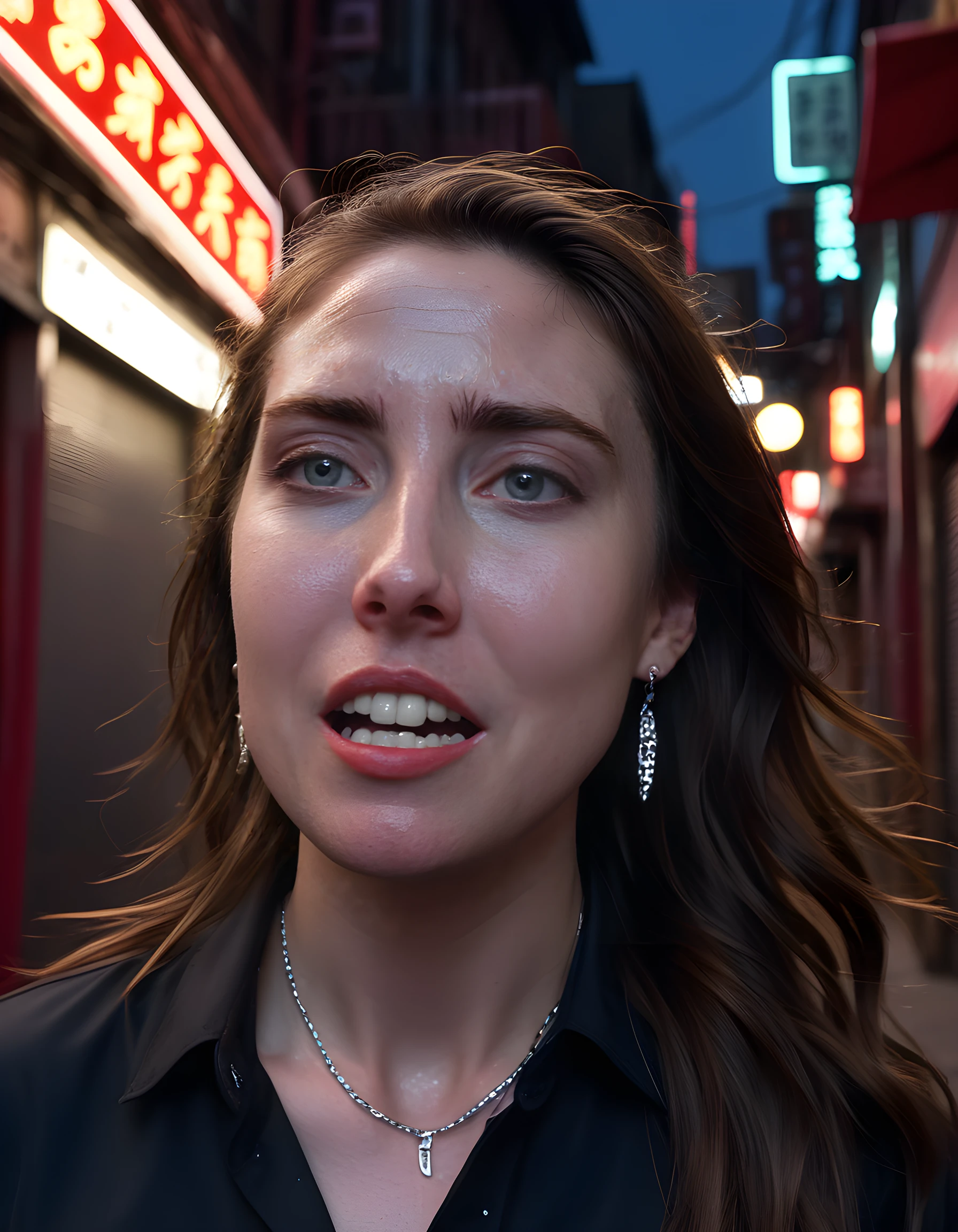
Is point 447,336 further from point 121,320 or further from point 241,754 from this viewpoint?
point 121,320

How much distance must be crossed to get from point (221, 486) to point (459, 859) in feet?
2.85

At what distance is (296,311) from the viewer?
59.7 inches

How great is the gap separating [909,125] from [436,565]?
338 centimetres

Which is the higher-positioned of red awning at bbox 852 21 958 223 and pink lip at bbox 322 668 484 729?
red awning at bbox 852 21 958 223

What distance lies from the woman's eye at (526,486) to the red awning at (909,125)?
3019 mm

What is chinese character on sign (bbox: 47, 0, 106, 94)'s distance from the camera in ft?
8.63

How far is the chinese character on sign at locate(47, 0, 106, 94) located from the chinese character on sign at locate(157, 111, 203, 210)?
485 mm

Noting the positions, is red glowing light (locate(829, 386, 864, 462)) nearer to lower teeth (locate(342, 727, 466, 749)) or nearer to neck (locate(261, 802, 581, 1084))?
neck (locate(261, 802, 581, 1084))

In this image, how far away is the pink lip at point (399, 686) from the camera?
3.86ft

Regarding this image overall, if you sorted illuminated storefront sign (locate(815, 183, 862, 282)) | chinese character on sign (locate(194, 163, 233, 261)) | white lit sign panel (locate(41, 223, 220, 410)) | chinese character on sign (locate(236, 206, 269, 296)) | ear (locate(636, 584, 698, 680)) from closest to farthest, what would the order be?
ear (locate(636, 584, 698, 680)), white lit sign panel (locate(41, 223, 220, 410)), chinese character on sign (locate(194, 163, 233, 261)), chinese character on sign (locate(236, 206, 269, 296)), illuminated storefront sign (locate(815, 183, 862, 282))

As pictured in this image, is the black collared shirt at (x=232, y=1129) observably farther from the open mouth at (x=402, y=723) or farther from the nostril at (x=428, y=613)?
the nostril at (x=428, y=613)

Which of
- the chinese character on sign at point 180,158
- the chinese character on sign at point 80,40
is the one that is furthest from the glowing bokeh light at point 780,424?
the chinese character on sign at point 80,40

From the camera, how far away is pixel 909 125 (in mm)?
3533

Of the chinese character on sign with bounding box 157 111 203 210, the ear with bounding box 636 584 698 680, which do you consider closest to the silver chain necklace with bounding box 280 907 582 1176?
the ear with bounding box 636 584 698 680
